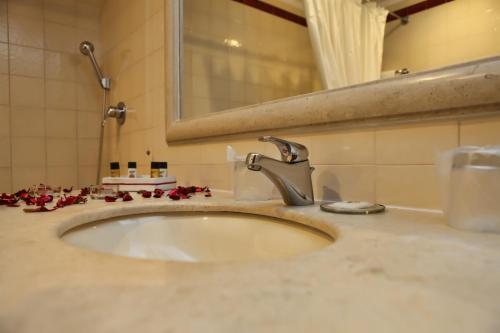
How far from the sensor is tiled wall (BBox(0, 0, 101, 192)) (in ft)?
5.29

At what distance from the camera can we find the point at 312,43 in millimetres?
925

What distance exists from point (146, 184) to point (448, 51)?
2.69ft

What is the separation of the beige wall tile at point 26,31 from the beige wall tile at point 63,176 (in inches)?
25.4

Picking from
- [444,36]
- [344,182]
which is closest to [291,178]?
[344,182]

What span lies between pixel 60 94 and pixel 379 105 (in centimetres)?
172

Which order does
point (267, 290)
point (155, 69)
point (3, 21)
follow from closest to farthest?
point (267, 290)
point (155, 69)
point (3, 21)

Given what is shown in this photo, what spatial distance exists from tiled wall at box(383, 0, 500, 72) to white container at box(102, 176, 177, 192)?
693 mm

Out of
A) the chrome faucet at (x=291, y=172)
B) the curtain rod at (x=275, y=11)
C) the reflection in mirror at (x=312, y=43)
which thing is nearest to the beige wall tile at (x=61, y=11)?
the reflection in mirror at (x=312, y=43)

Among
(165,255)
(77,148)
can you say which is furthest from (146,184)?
(77,148)

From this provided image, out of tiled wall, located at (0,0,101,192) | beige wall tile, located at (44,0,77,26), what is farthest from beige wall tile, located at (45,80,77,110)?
beige wall tile, located at (44,0,77,26)

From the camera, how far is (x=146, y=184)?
3.22ft

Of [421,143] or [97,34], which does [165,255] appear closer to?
[421,143]

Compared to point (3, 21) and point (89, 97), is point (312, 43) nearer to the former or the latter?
→ point (89, 97)

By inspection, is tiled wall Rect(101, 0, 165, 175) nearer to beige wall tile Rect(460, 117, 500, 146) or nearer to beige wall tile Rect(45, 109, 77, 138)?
beige wall tile Rect(45, 109, 77, 138)
